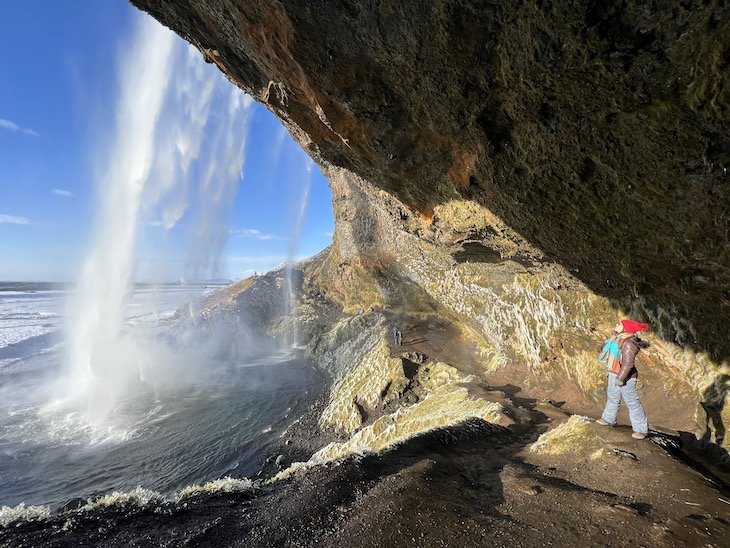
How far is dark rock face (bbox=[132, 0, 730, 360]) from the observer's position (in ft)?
11.9

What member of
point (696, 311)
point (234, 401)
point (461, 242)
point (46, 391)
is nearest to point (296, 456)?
point (234, 401)

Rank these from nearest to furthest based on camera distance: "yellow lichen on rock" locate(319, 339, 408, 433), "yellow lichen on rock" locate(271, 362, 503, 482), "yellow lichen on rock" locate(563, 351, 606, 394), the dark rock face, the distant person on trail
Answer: the dark rock face, the distant person on trail, "yellow lichen on rock" locate(271, 362, 503, 482), "yellow lichen on rock" locate(563, 351, 606, 394), "yellow lichen on rock" locate(319, 339, 408, 433)

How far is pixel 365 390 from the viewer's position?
1534cm

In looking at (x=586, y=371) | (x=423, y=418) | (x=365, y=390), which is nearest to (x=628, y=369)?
(x=586, y=371)

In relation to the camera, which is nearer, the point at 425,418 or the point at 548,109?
the point at 548,109

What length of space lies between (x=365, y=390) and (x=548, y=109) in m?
13.0

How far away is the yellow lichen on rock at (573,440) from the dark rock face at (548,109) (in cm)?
290

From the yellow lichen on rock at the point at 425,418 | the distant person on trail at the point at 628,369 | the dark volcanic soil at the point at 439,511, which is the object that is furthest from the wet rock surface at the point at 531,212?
the yellow lichen on rock at the point at 425,418

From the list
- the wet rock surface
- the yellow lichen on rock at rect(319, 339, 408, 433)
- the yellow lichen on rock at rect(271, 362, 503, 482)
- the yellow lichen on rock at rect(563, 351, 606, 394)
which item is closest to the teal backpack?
the wet rock surface

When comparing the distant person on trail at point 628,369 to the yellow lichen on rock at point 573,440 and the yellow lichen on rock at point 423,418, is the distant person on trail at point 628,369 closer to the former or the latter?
the yellow lichen on rock at point 573,440

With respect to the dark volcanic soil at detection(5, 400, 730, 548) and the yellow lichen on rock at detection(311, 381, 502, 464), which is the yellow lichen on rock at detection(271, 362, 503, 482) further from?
the dark volcanic soil at detection(5, 400, 730, 548)

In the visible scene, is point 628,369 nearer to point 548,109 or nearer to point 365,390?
point 548,109

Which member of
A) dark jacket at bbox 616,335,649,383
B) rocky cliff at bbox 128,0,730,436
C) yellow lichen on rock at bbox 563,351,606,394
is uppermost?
rocky cliff at bbox 128,0,730,436

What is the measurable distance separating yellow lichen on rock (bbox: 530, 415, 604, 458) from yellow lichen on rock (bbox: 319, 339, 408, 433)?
25.9ft
